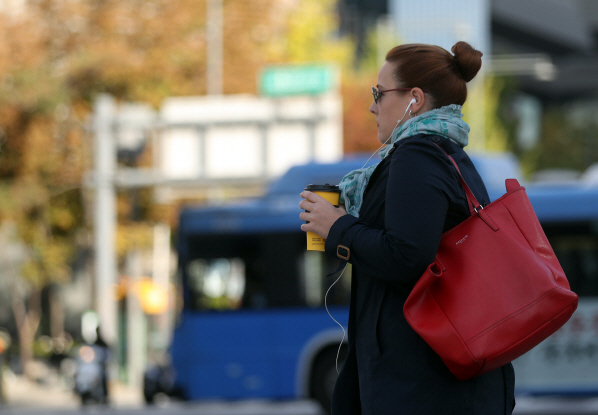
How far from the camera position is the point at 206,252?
11.6 metres

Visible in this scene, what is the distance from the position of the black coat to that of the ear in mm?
105

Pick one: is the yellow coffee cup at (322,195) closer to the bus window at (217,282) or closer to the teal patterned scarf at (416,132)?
the teal patterned scarf at (416,132)

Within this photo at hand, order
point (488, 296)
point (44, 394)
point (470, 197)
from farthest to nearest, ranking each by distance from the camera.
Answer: point (44, 394), point (470, 197), point (488, 296)

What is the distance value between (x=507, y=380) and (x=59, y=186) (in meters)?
18.5

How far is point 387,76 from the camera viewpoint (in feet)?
7.66

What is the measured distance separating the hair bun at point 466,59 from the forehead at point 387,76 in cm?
16

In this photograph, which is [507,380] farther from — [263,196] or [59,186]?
[59,186]

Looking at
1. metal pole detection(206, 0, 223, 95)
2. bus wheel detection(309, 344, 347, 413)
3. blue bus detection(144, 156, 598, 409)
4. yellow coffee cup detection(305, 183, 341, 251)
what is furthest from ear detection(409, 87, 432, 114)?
metal pole detection(206, 0, 223, 95)

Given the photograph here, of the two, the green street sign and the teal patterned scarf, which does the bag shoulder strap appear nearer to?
the teal patterned scarf

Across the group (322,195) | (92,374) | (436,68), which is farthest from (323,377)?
(436,68)

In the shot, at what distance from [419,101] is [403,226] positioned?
1.23 ft

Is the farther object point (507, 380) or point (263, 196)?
point (263, 196)

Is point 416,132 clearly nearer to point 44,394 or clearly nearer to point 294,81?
point 294,81

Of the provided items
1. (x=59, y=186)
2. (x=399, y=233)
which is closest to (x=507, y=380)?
(x=399, y=233)
